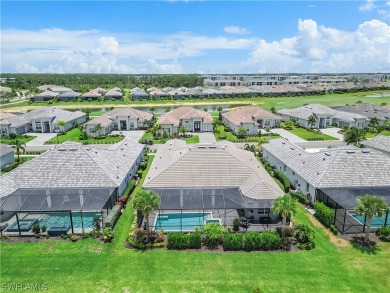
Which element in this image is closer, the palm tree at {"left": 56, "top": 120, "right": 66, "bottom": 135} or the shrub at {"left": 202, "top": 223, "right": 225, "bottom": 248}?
the shrub at {"left": 202, "top": 223, "right": 225, "bottom": 248}

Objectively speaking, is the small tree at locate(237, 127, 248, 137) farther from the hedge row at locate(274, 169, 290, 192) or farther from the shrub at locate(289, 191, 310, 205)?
the shrub at locate(289, 191, 310, 205)

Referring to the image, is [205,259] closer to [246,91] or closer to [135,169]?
[135,169]

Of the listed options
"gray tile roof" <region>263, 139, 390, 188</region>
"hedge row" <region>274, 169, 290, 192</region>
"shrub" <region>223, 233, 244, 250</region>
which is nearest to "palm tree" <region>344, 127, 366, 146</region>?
"gray tile roof" <region>263, 139, 390, 188</region>

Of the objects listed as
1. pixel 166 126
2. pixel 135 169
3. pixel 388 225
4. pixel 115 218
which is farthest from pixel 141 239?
pixel 166 126

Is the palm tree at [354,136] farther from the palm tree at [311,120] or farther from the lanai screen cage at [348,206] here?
the lanai screen cage at [348,206]

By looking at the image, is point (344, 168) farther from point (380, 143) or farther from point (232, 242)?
point (380, 143)

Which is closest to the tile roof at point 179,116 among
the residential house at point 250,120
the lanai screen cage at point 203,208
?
the residential house at point 250,120
